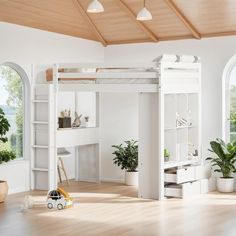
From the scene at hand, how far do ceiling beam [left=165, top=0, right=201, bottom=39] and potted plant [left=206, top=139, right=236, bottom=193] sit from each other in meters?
1.89

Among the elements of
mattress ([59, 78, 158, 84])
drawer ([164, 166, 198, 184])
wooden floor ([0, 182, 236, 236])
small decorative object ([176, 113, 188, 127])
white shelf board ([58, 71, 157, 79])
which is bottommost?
wooden floor ([0, 182, 236, 236])

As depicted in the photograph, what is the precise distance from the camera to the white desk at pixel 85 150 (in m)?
8.65

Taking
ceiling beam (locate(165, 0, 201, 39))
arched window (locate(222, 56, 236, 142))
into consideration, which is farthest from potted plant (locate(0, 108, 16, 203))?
arched window (locate(222, 56, 236, 142))

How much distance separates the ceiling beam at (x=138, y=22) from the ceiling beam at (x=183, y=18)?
741 millimetres

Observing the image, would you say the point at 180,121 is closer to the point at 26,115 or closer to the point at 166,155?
the point at 166,155

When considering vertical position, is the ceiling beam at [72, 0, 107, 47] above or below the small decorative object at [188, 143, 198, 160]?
above

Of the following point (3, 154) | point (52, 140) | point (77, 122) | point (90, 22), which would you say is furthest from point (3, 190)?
point (90, 22)

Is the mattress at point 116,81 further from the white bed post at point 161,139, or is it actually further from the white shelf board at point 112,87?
the white bed post at point 161,139

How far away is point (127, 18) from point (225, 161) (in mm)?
2941

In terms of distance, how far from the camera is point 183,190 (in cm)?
761

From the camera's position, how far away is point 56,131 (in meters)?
8.11

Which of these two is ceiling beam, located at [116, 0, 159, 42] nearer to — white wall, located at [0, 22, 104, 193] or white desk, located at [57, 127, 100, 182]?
white wall, located at [0, 22, 104, 193]

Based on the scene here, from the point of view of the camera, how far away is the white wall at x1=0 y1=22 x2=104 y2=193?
26.2 ft

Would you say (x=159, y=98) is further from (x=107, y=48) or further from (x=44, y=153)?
(x=107, y=48)
